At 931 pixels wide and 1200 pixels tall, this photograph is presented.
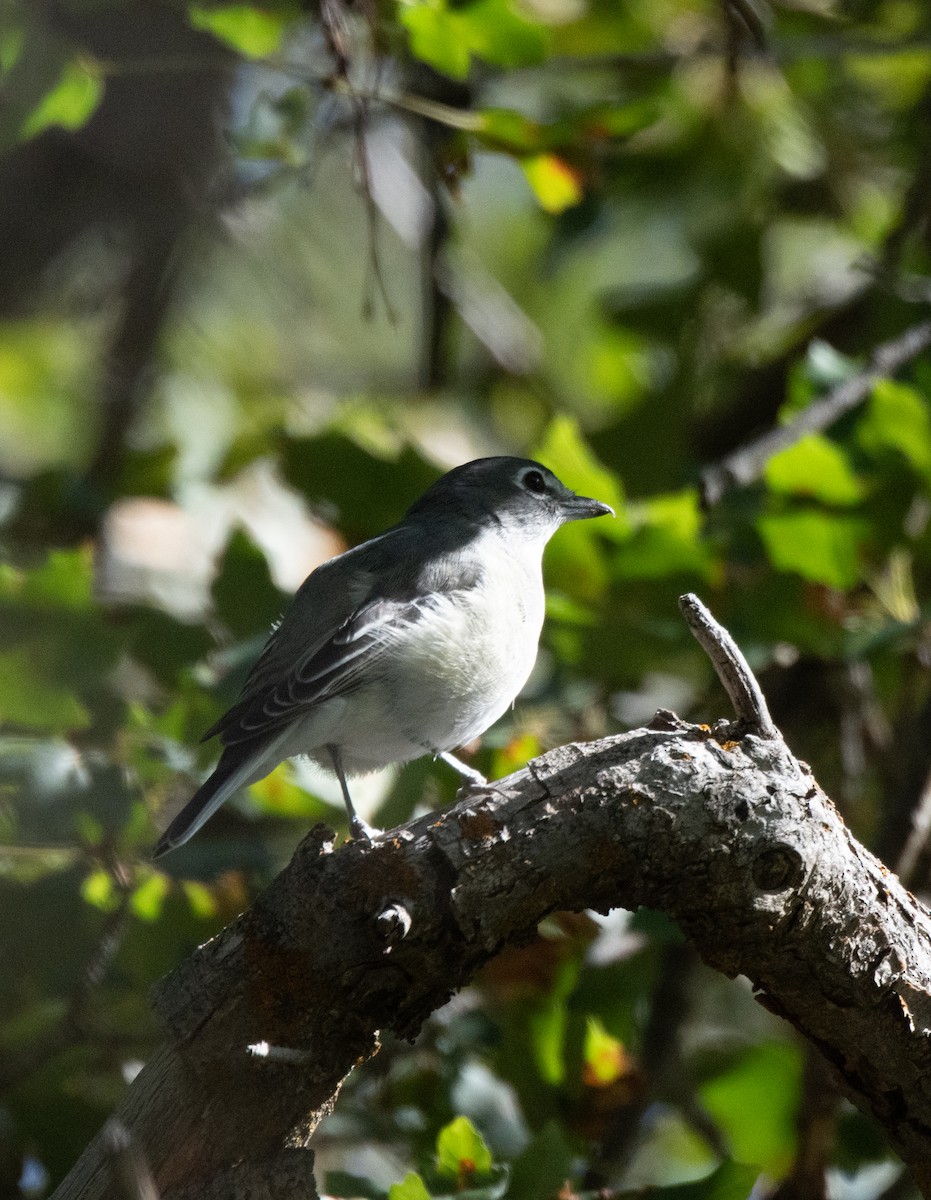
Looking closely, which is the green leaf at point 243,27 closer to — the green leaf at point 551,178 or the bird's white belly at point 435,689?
the green leaf at point 551,178

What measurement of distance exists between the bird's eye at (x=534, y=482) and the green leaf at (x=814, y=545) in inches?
24.2

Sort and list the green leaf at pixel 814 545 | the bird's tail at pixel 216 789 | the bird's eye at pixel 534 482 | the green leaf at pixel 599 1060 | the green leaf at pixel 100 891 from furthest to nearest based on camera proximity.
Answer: the bird's eye at pixel 534 482
the green leaf at pixel 814 545
the green leaf at pixel 599 1060
the green leaf at pixel 100 891
the bird's tail at pixel 216 789

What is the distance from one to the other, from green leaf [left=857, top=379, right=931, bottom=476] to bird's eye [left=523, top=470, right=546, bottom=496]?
2.89ft

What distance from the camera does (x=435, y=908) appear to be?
2051 millimetres

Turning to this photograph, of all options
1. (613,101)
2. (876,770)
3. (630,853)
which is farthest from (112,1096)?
(613,101)

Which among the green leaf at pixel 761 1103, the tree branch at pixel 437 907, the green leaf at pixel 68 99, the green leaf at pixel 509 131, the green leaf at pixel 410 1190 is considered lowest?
the green leaf at pixel 761 1103

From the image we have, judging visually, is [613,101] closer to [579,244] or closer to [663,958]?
[579,244]

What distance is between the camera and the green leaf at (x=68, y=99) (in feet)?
10.8

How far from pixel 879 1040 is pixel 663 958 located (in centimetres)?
209

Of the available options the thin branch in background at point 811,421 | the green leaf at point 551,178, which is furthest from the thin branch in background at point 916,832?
the green leaf at point 551,178

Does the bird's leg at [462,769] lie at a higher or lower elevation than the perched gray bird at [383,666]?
lower

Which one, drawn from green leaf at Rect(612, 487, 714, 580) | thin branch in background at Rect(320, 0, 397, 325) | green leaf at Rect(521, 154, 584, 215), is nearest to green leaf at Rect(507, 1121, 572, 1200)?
green leaf at Rect(612, 487, 714, 580)

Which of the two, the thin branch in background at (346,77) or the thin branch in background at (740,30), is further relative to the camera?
the thin branch in background at (740,30)

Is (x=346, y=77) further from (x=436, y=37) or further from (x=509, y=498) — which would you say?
(x=509, y=498)
